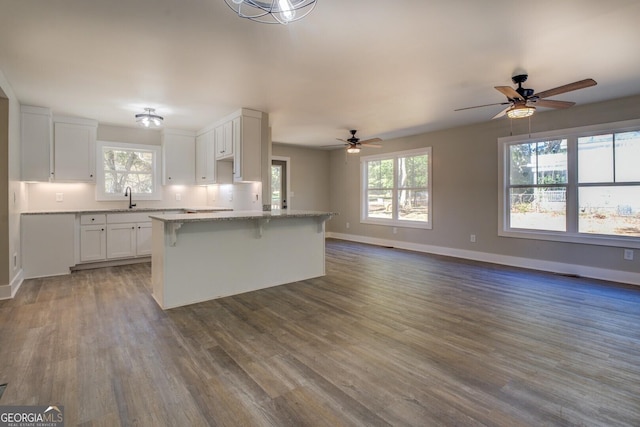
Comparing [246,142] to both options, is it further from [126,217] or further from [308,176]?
[308,176]

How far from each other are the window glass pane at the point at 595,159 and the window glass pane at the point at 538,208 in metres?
0.36

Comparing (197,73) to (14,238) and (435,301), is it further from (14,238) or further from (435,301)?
(435,301)

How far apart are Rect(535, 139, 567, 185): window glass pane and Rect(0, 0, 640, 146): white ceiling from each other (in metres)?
0.78

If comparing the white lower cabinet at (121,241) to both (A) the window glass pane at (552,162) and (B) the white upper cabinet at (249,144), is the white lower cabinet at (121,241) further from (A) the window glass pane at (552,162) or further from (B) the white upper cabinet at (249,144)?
(A) the window glass pane at (552,162)

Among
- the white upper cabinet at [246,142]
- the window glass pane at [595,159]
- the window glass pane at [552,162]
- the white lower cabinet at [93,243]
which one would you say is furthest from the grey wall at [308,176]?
the window glass pane at [595,159]

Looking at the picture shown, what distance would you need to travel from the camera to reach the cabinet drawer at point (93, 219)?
491 cm

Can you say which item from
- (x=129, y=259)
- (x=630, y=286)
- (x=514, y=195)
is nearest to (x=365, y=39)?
Answer: (x=514, y=195)

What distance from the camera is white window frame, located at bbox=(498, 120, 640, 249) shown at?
4332mm

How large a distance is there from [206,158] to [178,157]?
2.14ft

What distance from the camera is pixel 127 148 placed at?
589 centimetres

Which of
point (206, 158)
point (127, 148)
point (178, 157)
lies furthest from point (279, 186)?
point (127, 148)

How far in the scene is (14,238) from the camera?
3951mm

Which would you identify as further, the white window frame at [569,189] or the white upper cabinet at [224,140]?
the white upper cabinet at [224,140]

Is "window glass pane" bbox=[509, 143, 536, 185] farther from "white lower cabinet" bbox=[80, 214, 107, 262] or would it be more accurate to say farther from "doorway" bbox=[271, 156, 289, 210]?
"white lower cabinet" bbox=[80, 214, 107, 262]
